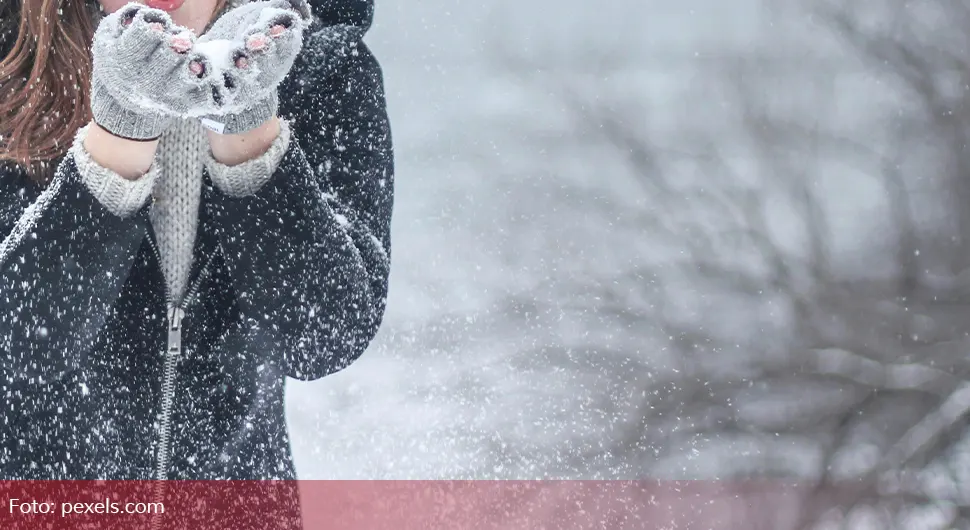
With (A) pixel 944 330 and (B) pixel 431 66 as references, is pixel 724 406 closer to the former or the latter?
(A) pixel 944 330

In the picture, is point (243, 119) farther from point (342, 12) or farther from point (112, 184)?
point (342, 12)

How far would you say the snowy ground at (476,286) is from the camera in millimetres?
4062

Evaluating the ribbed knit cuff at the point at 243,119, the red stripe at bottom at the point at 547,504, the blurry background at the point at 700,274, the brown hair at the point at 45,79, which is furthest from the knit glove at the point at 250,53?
the blurry background at the point at 700,274

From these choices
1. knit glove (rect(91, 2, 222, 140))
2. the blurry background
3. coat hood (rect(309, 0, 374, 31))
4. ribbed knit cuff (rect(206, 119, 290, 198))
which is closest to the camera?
knit glove (rect(91, 2, 222, 140))

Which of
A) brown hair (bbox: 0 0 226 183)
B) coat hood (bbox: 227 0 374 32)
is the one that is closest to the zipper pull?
brown hair (bbox: 0 0 226 183)

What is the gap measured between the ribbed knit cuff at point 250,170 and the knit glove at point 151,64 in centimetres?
8

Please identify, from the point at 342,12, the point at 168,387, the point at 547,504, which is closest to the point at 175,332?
the point at 168,387

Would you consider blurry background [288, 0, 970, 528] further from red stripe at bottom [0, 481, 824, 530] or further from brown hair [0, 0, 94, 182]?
brown hair [0, 0, 94, 182]

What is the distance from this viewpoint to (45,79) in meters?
0.76

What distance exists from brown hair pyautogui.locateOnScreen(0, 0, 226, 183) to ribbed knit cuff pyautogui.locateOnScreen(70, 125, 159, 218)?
0.28ft

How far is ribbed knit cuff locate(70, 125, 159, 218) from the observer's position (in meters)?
0.67

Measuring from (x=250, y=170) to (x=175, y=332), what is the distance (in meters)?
0.13

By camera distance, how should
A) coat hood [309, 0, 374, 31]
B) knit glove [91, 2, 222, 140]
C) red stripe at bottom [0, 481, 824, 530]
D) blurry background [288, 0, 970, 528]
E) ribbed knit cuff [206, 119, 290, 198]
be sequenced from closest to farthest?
knit glove [91, 2, 222, 140]
ribbed knit cuff [206, 119, 290, 198]
coat hood [309, 0, 374, 31]
red stripe at bottom [0, 481, 824, 530]
blurry background [288, 0, 970, 528]

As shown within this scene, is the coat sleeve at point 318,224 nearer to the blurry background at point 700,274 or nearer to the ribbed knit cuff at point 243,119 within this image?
the ribbed knit cuff at point 243,119
